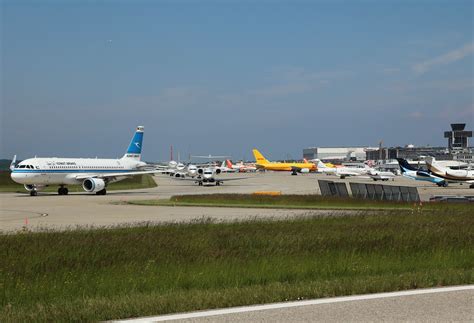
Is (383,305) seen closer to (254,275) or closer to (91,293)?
(254,275)

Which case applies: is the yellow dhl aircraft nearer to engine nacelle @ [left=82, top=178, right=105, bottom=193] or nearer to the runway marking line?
engine nacelle @ [left=82, top=178, right=105, bottom=193]

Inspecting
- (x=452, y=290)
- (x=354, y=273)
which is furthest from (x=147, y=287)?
(x=452, y=290)

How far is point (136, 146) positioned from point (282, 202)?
31.2 meters

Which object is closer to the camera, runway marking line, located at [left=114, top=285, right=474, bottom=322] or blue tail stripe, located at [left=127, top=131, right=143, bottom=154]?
runway marking line, located at [left=114, top=285, right=474, bottom=322]

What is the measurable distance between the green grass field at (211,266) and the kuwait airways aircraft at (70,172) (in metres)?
37.9

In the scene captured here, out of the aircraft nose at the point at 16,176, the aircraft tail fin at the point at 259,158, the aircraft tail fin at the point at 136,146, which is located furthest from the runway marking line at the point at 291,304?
the aircraft tail fin at the point at 259,158

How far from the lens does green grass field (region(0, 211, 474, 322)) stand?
31.8 ft

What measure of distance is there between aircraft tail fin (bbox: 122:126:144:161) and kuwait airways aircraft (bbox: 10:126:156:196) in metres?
1.73

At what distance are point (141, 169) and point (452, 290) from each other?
58927mm

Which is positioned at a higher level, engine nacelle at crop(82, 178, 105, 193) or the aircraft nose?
the aircraft nose

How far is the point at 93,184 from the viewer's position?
57.4 m

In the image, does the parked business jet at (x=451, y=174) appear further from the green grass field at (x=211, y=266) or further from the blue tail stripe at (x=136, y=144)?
the green grass field at (x=211, y=266)

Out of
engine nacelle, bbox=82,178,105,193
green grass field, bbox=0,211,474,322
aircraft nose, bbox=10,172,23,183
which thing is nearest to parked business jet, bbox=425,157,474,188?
engine nacelle, bbox=82,178,105,193

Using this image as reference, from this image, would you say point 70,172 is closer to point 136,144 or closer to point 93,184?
point 93,184
